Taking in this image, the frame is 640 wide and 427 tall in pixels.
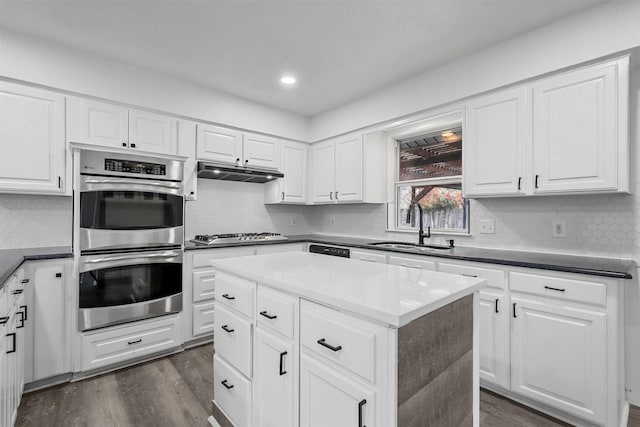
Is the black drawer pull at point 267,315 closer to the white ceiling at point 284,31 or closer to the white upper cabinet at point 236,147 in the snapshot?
the white ceiling at point 284,31

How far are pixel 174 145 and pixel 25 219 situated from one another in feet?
4.51

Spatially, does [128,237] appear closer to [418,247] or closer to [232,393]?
[232,393]

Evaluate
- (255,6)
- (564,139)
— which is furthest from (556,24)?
(255,6)

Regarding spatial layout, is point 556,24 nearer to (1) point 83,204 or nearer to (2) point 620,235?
(2) point 620,235

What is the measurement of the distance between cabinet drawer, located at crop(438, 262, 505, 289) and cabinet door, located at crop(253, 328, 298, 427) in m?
1.48

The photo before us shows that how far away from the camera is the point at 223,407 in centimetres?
179

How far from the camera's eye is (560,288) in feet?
6.39

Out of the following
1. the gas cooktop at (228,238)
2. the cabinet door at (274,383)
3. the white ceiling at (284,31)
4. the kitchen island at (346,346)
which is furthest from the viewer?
the gas cooktop at (228,238)

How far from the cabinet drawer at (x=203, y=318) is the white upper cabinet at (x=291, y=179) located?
1.59m

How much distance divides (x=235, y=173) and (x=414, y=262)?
2.12 metres

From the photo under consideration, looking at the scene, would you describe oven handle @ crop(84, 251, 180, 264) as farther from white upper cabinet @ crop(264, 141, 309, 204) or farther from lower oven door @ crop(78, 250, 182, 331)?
white upper cabinet @ crop(264, 141, 309, 204)

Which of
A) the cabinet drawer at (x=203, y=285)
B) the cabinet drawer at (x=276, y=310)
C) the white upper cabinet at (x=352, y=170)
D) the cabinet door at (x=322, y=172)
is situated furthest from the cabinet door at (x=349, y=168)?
the cabinet drawer at (x=276, y=310)

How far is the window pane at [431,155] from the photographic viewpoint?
3352 millimetres

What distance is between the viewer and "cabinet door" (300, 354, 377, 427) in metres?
1.02
